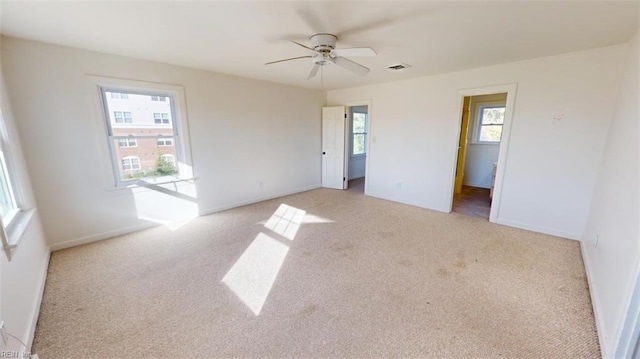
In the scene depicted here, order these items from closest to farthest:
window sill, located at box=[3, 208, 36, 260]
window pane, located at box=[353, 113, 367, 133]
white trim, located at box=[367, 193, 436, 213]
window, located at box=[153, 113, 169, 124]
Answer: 1. window sill, located at box=[3, 208, 36, 260]
2. window, located at box=[153, 113, 169, 124]
3. white trim, located at box=[367, 193, 436, 213]
4. window pane, located at box=[353, 113, 367, 133]

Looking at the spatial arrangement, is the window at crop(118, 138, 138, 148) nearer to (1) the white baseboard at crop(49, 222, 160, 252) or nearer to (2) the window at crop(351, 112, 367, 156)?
(1) the white baseboard at crop(49, 222, 160, 252)

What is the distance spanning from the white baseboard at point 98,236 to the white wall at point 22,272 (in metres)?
0.16

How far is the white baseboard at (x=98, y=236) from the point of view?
2.83 meters

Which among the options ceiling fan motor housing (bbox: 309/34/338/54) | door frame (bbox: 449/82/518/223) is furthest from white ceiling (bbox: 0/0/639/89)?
door frame (bbox: 449/82/518/223)

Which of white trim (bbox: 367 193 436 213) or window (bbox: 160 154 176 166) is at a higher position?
window (bbox: 160 154 176 166)

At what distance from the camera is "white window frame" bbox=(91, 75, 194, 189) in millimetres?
2908

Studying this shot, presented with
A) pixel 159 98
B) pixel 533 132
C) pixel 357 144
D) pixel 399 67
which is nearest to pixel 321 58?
pixel 399 67

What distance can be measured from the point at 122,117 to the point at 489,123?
694 cm

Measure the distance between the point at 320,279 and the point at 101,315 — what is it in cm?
174

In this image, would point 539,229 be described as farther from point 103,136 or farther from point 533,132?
point 103,136

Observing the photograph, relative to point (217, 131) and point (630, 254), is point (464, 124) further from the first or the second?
point (217, 131)

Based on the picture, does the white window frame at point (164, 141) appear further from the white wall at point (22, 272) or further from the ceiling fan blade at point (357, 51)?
the ceiling fan blade at point (357, 51)

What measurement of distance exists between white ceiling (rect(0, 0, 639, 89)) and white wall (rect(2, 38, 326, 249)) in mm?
250

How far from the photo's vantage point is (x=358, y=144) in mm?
6914
